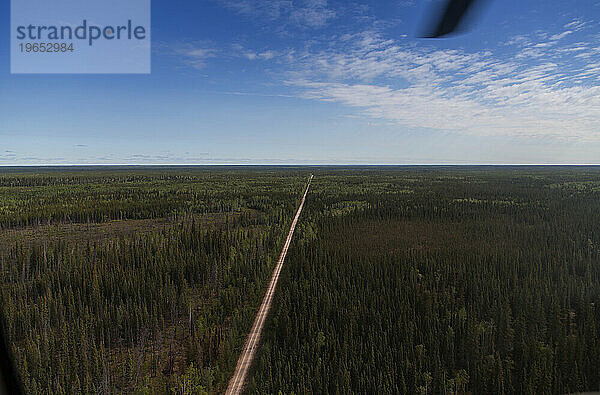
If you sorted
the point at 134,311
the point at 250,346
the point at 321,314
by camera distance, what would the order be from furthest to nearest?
the point at 321,314 < the point at 134,311 < the point at 250,346

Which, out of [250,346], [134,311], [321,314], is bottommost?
[250,346]

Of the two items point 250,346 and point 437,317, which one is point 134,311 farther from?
point 437,317

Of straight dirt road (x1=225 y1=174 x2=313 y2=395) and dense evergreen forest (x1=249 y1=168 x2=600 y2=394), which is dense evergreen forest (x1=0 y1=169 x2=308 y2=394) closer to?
straight dirt road (x1=225 y1=174 x2=313 y2=395)

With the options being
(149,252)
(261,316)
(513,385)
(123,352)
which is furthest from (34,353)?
(513,385)

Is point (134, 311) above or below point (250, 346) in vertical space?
above

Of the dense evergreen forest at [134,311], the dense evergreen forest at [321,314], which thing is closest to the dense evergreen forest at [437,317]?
the dense evergreen forest at [321,314]

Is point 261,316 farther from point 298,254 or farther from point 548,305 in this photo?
point 548,305

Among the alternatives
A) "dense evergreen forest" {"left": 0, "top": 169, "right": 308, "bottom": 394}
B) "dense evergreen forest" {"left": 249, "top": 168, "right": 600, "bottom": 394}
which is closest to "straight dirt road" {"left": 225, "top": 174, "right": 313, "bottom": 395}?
"dense evergreen forest" {"left": 0, "top": 169, "right": 308, "bottom": 394}

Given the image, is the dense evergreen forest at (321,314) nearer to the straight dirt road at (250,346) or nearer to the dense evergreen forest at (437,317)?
the dense evergreen forest at (437,317)

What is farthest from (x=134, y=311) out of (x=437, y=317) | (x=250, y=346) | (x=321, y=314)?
(x=437, y=317)
